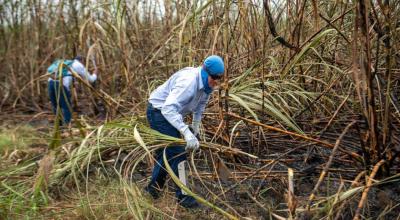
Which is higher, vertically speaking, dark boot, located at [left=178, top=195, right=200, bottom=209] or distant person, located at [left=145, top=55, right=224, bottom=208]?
distant person, located at [left=145, top=55, right=224, bottom=208]

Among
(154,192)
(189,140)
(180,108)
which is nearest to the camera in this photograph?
(189,140)

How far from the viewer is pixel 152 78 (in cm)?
634

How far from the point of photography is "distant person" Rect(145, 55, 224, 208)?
4.16m

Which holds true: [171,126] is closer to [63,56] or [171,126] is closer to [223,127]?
[223,127]

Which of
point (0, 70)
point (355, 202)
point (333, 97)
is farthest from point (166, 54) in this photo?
point (0, 70)

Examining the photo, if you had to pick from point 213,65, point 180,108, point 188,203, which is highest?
point 213,65

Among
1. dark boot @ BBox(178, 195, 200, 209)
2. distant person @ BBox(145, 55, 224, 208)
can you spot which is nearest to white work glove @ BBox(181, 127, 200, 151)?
distant person @ BBox(145, 55, 224, 208)

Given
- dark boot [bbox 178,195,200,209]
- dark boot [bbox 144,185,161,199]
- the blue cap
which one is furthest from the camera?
dark boot [bbox 144,185,161,199]

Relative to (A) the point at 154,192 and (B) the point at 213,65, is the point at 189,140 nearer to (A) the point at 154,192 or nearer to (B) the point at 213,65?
(B) the point at 213,65

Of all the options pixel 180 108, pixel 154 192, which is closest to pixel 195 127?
pixel 180 108

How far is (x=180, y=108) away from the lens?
14.0 feet

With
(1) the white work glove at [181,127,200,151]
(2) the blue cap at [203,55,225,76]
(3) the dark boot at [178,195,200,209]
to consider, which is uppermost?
(2) the blue cap at [203,55,225,76]

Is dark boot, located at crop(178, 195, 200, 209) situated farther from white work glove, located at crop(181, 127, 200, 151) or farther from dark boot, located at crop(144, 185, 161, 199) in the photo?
white work glove, located at crop(181, 127, 200, 151)

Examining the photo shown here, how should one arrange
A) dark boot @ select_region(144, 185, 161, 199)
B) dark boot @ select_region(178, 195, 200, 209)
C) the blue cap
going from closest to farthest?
the blue cap
dark boot @ select_region(178, 195, 200, 209)
dark boot @ select_region(144, 185, 161, 199)
